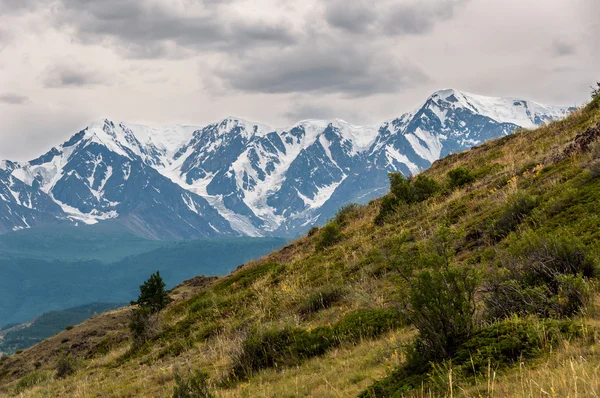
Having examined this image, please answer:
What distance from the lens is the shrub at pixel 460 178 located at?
20703 mm

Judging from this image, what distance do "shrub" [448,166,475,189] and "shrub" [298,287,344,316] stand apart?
980 centimetres

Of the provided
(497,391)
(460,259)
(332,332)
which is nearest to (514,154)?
(460,259)

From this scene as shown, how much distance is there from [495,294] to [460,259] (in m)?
3.82

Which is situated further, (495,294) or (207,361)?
(207,361)

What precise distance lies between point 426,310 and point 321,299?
22.4 ft

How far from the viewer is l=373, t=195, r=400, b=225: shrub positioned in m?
21.4

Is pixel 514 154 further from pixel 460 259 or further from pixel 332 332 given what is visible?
pixel 332 332

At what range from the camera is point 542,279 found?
777 centimetres

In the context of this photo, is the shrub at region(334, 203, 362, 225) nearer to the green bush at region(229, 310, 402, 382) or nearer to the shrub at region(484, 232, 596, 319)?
the green bush at region(229, 310, 402, 382)

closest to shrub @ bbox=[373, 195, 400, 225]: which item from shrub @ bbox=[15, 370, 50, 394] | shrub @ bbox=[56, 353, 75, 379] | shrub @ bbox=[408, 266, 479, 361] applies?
shrub @ bbox=[56, 353, 75, 379]

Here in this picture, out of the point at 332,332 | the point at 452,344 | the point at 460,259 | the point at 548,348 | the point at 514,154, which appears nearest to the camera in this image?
the point at 548,348

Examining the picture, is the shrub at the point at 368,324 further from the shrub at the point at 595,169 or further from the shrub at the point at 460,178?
the shrub at the point at 460,178

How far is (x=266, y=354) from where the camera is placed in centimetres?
991

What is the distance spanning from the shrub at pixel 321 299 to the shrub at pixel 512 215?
416cm
